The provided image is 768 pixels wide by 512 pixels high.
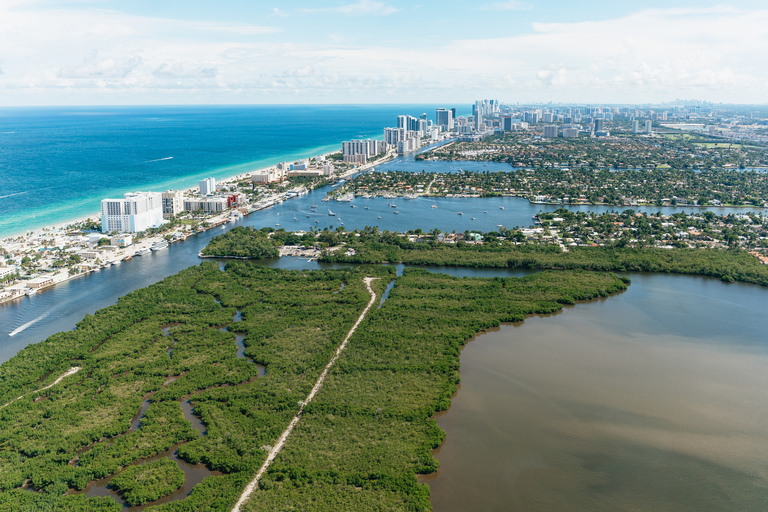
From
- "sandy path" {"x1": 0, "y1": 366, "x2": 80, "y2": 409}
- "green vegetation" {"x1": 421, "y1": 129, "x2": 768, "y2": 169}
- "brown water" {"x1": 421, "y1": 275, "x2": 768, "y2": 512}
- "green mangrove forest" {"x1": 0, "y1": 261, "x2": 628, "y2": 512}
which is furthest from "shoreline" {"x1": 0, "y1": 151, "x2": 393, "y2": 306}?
"green vegetation" {"x1": 421, "y1": 129, "x2": 768, "y2": 169}

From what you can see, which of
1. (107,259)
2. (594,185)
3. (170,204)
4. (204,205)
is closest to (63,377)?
(107,259)

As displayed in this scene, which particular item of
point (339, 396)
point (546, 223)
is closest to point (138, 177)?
point (546, 223)

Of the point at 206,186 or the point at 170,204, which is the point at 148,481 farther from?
the point at 206,186

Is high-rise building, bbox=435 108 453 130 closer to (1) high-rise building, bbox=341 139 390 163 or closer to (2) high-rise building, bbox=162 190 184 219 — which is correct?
(1) high-rise building, bbox=341 139 390 163

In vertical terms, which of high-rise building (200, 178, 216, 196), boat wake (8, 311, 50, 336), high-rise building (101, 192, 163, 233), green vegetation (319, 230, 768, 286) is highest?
high-rise building (200, 178, 216, 196)

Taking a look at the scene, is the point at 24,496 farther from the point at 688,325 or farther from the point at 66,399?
the point at 688,325

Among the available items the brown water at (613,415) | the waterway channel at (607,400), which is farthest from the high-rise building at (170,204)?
the brown water at (613,415)
